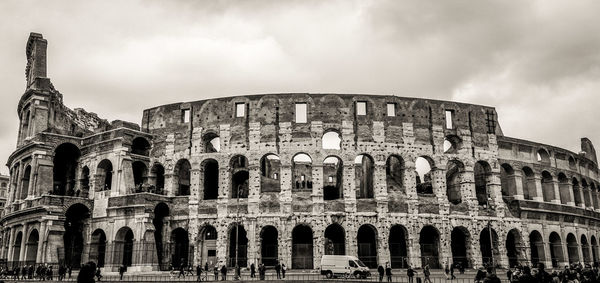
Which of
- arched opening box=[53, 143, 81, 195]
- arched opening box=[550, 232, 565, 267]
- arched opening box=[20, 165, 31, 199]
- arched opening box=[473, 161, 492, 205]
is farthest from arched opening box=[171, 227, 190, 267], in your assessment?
arched opening box=[550, 232, 565, 267]

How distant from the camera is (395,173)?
3891 centimetres

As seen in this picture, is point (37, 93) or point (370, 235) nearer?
point (370, 235)

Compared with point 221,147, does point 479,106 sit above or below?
above

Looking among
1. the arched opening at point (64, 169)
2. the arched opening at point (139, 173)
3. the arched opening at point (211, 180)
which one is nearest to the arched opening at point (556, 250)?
the arched opening at point (211, 180)

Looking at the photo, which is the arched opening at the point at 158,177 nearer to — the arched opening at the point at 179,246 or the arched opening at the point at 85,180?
the arched opening at the point at 179,246

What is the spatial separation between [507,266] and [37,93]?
37289 mm

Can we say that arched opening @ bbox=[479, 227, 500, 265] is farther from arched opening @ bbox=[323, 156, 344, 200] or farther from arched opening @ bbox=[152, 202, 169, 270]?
arched opening @ bbox=[152, 202, 169, 270]

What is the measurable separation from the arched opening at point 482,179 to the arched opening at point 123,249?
983 inches

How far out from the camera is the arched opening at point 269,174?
3762 cm

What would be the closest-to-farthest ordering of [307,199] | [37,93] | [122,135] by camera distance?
[307,199]
[122,135]
[37,93]

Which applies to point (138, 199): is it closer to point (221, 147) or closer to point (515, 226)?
point (221, 147)

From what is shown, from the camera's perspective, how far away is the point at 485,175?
120 feet

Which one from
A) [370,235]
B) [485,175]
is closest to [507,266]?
[485,175]

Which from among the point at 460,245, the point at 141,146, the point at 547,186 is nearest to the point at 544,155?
the point at 547,186
